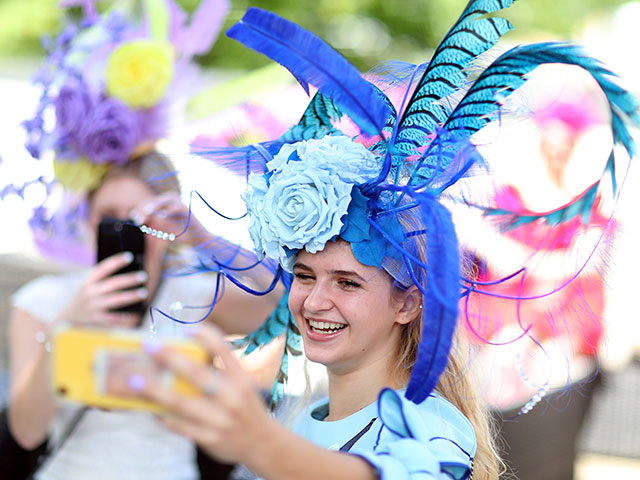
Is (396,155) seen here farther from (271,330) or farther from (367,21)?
(367,21)

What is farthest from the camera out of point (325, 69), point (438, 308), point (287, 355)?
point (287, 355)

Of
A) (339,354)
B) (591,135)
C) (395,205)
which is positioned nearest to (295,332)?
(339,354)

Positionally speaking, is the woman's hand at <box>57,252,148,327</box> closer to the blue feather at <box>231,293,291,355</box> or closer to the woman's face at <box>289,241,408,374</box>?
the blue feather at <box>231,293,291,355</box>

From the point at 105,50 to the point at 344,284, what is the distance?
1.51 meters

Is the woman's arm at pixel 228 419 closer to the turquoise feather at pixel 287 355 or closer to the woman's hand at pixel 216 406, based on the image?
the woman's hand at pixel 216 406

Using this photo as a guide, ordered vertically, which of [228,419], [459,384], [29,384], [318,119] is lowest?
[29,384]

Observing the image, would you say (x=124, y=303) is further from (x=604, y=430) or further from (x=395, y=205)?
(x=604, y=430)

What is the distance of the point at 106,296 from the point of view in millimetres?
2074

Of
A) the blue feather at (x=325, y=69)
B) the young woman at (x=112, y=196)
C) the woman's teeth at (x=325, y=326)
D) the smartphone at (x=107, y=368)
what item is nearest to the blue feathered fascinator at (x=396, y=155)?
the blue feather at (x=325, y=69)

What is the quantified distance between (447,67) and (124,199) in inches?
55.1

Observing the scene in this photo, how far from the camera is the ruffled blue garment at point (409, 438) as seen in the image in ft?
3.63

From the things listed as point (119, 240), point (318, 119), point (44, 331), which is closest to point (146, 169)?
point (119, 240)

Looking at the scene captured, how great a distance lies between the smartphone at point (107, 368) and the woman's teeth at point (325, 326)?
1.94ft

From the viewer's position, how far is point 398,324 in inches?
58.9
